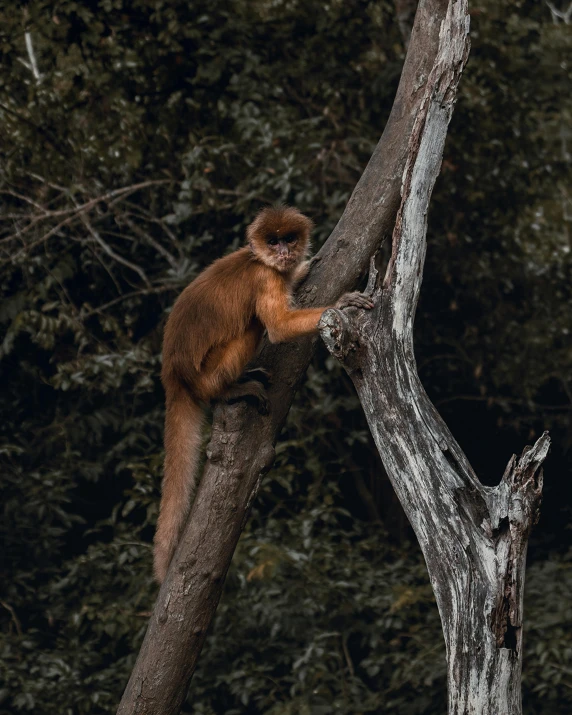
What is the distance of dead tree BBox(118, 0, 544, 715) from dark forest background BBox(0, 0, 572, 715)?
170cm

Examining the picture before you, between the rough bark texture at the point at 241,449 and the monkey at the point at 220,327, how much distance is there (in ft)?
0.40

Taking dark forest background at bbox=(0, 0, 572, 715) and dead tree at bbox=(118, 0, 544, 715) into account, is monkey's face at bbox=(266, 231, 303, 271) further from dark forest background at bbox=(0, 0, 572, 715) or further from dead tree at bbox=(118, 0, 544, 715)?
dark forest background at bbox=(0, 0, 572, 715)

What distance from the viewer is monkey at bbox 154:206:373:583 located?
157 inches

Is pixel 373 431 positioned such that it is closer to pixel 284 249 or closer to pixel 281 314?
pixel 281 314

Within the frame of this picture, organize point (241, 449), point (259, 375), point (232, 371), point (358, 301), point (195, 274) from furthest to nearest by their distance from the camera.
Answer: point (195, 274) < point (232, 371) < point (259, 375) < point (241, 449) < point (358, 301)

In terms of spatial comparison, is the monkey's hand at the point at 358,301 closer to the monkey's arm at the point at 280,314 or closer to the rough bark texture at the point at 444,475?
the rough bark texture at the point at 444,475

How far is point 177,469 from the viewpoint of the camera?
13.2ft

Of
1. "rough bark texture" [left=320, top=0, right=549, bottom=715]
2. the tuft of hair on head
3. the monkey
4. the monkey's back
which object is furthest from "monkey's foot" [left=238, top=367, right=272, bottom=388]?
"rough bark texture" [left=320, top=0, right=549, bottom=715]

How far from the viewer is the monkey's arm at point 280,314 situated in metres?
3.74

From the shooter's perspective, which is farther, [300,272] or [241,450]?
[300,272]

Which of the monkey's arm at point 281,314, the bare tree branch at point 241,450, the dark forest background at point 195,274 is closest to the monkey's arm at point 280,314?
the monkey's arm at point 281,314

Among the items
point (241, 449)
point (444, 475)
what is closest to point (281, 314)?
point (241, 449)

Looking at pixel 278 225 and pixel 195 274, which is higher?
pixel 195 274

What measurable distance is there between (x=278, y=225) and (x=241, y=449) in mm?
931
